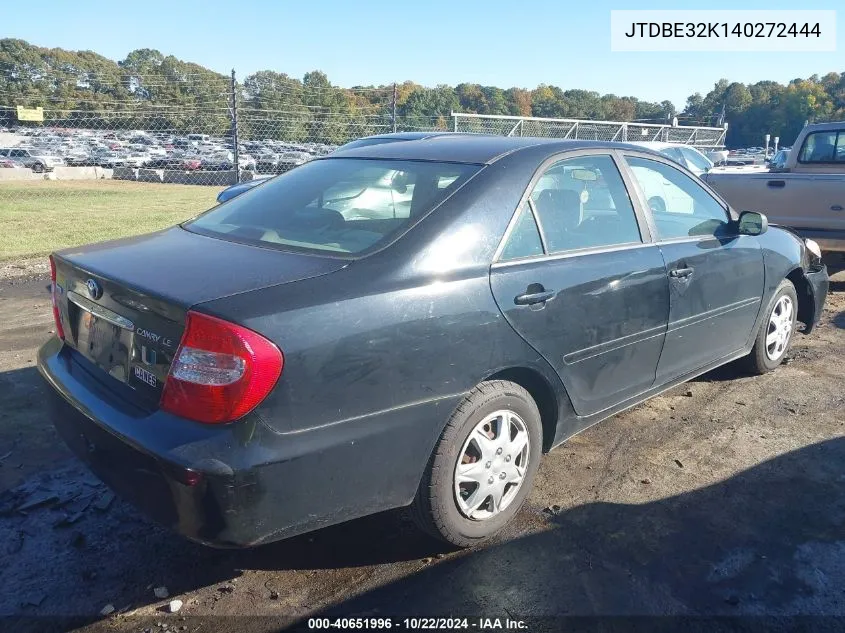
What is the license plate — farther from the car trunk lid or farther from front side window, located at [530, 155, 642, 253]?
front side window, located at [530, 155, 642, 253]

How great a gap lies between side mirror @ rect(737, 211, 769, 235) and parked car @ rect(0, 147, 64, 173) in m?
32.1

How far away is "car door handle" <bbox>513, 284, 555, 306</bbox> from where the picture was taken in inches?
115

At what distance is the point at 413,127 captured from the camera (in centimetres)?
1641

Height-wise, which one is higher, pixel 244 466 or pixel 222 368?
pixel 222 368

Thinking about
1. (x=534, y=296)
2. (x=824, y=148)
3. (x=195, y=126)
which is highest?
(x=195, y=126)

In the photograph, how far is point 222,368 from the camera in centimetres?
224

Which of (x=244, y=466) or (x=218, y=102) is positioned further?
(x=218, y=102)

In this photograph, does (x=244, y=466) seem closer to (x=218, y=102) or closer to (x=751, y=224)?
(x=751, y=224)

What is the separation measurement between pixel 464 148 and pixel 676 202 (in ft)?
5.27

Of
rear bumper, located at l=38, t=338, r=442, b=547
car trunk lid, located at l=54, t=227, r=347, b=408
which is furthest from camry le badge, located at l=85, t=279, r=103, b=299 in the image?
rear bumper, located at l=38, t=338, r=442, b=547

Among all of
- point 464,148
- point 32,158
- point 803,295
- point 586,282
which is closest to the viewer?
point 586,282

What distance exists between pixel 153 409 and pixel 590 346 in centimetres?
189

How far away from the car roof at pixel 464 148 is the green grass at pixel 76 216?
21.5ft

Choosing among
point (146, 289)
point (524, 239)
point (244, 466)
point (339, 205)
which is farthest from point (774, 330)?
point (146, 289)
